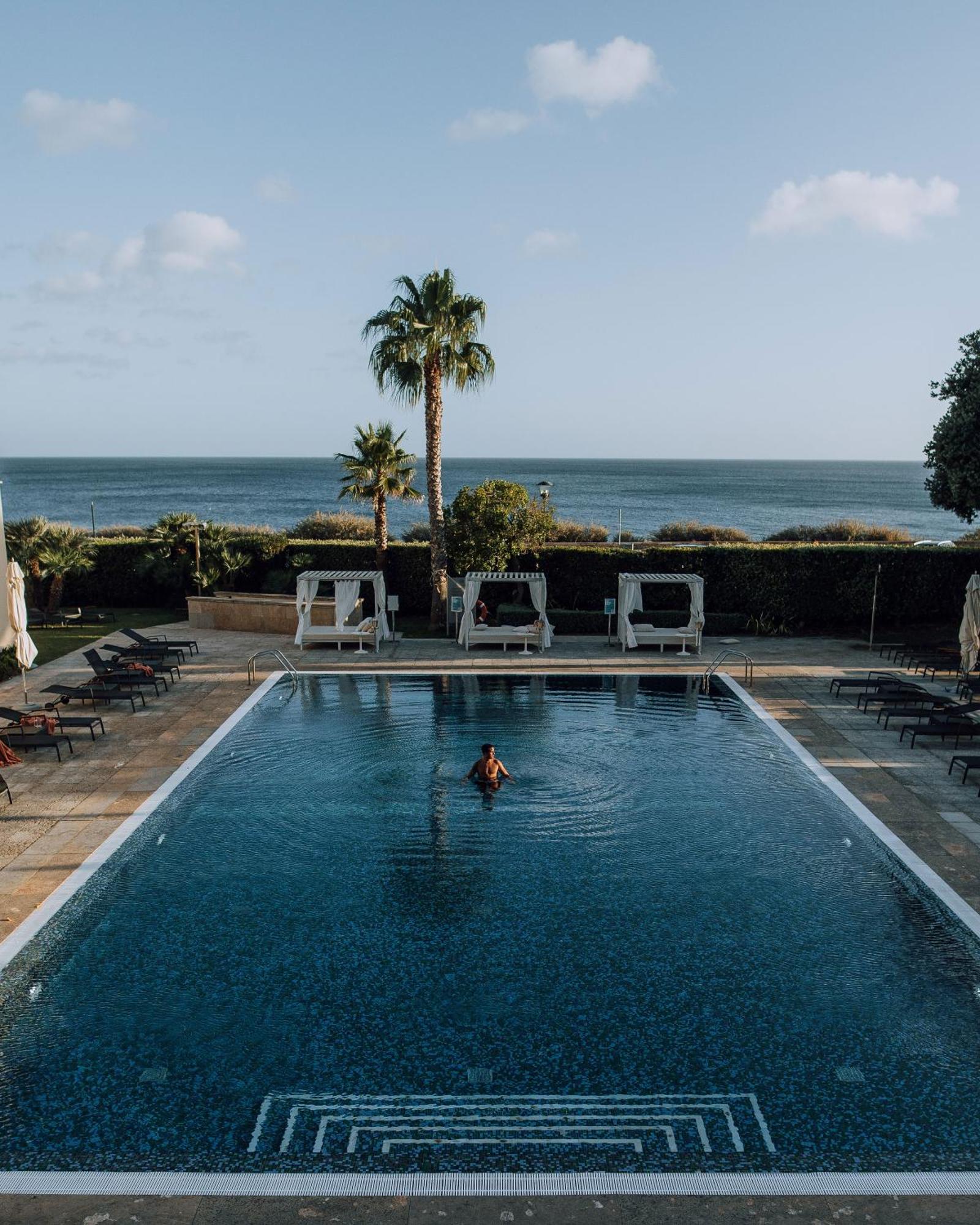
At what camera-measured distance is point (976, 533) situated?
3478 cm

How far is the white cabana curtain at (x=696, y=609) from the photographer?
80.3ft

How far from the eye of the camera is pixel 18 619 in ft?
61.3

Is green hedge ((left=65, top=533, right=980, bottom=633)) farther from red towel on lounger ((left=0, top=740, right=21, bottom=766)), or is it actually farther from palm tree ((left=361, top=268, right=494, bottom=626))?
red towel on lounger ((left=0, top=740, right=21, bottom=766))

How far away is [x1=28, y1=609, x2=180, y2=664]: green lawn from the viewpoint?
24.9 m

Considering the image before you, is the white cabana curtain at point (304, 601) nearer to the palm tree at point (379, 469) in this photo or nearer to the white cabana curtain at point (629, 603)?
the palm tree at point (379, 469)

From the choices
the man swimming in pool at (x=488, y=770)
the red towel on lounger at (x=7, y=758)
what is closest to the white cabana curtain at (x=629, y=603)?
the man swimming in pool at (x=488, y=770)

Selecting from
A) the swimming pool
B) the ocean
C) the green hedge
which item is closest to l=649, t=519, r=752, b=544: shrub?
the green hedge

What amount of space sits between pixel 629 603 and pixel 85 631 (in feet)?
50.6

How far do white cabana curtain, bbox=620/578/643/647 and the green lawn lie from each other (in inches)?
525

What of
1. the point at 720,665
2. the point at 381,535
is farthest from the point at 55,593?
the point at 720,665

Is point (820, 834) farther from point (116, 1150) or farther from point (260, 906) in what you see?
point (116, 1150)

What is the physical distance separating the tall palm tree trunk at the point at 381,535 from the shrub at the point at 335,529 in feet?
41.7

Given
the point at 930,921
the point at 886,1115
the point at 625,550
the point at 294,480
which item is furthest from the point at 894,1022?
the point at 294,480

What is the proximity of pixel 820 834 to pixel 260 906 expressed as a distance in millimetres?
7296
